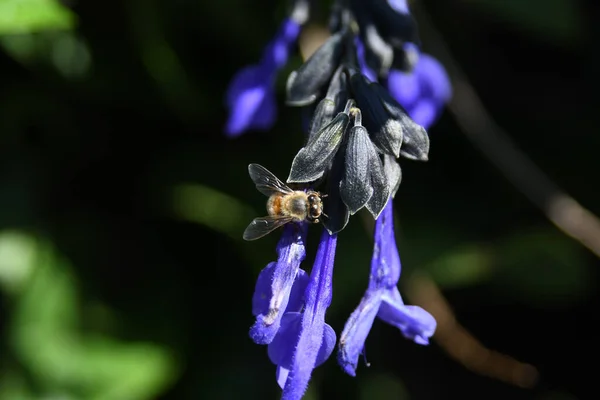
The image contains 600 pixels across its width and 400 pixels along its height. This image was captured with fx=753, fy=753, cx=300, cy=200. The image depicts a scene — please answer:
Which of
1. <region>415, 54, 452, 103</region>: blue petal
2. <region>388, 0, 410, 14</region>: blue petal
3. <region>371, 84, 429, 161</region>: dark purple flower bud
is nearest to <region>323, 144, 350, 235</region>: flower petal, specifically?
<region>371, 84, 429, 161</region>: dark purple flower bud

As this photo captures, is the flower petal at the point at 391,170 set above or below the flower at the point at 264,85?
below

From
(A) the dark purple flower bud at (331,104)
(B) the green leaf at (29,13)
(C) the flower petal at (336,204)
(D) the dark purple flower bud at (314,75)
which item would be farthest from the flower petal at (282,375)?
(B) the green leaf at (29,13)

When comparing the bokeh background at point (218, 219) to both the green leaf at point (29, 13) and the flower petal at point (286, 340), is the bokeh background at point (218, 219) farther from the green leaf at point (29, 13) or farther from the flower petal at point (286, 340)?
the flower petal at point (286, 340)

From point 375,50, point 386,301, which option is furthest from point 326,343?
point 375,50

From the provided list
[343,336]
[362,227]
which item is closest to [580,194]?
[362,227]

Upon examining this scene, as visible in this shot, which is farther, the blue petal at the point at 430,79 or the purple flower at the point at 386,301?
the blue petal at the point at 430,79

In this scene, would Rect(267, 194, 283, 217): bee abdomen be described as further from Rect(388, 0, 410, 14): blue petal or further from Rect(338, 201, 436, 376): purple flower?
Rect(388, 0, 410, 14): blue petal

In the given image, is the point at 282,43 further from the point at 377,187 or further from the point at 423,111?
the point at 377,187
